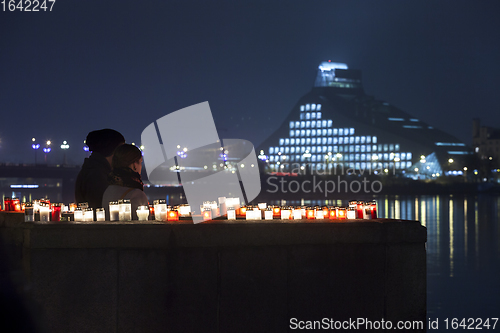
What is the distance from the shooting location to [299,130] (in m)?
198

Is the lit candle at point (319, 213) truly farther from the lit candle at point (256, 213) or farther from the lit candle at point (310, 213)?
the lit candle at point (256, 213)

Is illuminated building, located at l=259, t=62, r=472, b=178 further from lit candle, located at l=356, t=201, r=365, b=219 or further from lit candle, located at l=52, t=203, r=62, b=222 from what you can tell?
lit candle, located at l=52, t=203, r=62, b=222

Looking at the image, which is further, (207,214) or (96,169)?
(96,169)

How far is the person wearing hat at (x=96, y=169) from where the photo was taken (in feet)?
18.8

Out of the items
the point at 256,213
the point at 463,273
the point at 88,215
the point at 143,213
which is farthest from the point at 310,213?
the point at 463,273

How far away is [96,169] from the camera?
19.1ft

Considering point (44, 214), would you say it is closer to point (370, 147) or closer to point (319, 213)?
point (319, 213)

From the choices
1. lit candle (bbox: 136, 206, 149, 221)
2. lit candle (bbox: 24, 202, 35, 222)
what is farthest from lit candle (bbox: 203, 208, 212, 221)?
lit candle (bbox: 24, 202, 35, 222)

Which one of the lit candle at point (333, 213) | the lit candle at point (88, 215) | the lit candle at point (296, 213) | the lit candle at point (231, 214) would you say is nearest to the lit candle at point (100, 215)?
the lit candle at point (88, 215)

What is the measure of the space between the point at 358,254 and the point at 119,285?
82.2 inches

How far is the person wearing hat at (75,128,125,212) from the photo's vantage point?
18.8 ft

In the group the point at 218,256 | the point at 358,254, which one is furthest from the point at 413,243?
the point at 218,256

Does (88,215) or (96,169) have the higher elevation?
(96,169)

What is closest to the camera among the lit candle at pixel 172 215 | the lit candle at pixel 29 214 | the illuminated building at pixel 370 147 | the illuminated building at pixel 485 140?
the lit candle at pixel 29 214
